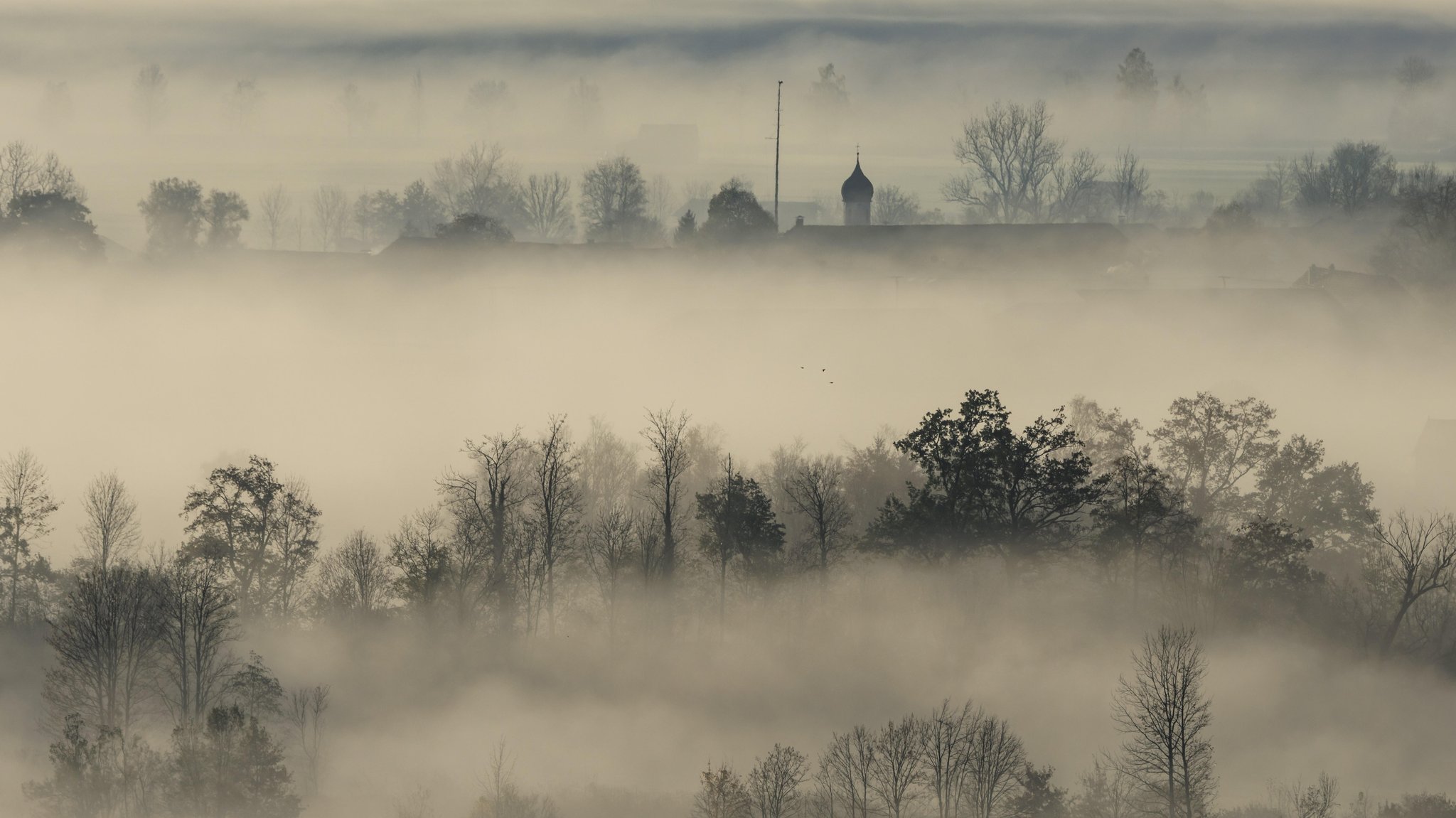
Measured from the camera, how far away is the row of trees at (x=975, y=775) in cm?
5000

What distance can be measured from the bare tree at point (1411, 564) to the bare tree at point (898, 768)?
1651 centimetres

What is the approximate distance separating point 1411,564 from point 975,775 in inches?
788

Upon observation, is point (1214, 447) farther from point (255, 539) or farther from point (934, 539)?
point (255, 539)

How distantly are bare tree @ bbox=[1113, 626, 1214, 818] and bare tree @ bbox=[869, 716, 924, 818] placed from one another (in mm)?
5748

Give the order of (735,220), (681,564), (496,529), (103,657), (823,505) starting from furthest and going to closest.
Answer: (735,220)
(681,564)
(823,505)
(496,529)
(103,657)

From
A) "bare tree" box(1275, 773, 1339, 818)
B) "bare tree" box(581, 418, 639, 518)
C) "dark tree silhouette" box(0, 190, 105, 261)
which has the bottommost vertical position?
"bare tree" box(1275, 773, 1339, 818)

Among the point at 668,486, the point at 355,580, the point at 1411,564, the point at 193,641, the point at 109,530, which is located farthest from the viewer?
the point at 109,530

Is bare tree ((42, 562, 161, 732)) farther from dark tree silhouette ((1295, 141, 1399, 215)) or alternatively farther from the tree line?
dark tree silhouette ((1295, 141, 1399, 215))

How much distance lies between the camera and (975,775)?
5166cm

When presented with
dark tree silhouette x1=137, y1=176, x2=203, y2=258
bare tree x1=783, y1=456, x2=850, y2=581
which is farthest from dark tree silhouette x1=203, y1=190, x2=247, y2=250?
bare tree x1=783, y1=456, x2=850, y2=581

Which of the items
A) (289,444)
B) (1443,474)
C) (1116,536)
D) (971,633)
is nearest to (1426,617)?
(1116,536)

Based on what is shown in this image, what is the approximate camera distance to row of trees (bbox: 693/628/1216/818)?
50.0 m

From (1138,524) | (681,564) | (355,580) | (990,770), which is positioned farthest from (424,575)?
(1138,524)

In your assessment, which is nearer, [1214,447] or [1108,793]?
[1108,793]
